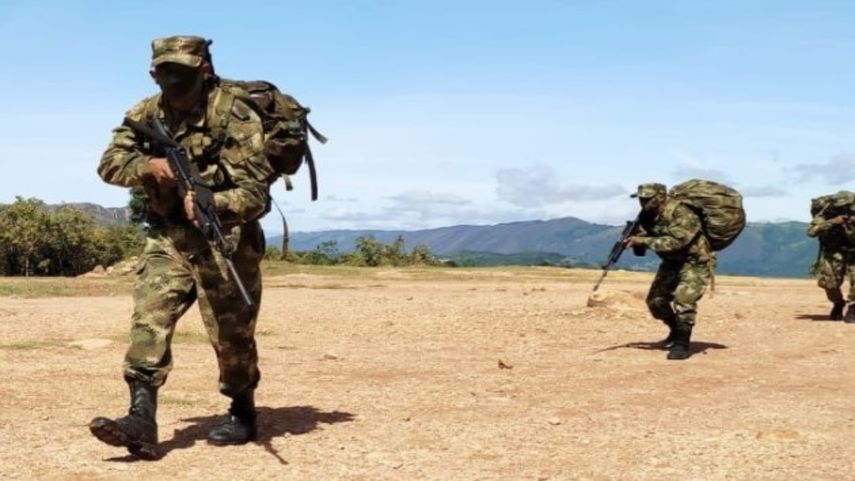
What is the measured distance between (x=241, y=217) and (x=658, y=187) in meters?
7.50

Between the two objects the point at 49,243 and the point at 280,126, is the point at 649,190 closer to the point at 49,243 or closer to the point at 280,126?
the point at 280,126

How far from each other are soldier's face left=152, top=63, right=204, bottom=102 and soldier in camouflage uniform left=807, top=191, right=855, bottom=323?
12798 millimetres

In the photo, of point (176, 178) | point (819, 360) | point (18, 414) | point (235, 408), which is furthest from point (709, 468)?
point (819, 360)

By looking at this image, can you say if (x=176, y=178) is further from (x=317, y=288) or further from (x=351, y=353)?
(x=317, y=288)

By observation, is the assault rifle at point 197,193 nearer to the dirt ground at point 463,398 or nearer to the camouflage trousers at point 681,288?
the dirt ground at point 463,398

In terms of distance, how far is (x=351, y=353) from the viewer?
12.1 metres

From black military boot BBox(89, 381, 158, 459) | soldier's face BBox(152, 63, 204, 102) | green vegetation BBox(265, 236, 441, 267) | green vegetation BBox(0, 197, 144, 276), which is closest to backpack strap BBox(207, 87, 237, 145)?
soldier's face BBox(152, 63, 204, 102)

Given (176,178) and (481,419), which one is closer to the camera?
(176,178)

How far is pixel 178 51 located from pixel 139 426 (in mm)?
2177

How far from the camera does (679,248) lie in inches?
474

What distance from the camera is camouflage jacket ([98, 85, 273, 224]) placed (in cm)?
583

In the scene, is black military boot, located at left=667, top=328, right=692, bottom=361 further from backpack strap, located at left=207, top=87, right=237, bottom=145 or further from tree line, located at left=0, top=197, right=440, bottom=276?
tree line, located at left=0, top=197, right=440, bottom=276

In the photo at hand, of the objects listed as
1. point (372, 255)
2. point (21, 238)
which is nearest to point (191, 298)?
point (21, 238)

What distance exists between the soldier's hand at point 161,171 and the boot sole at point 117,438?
4.49 feet
